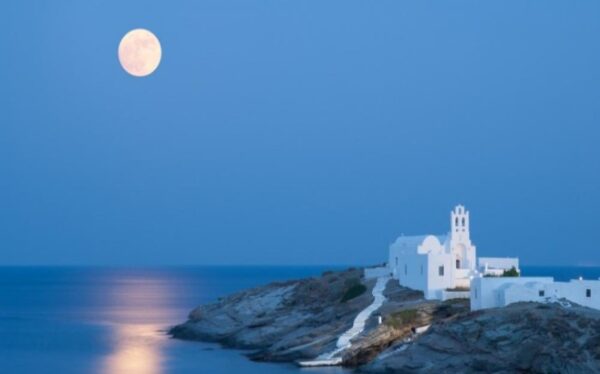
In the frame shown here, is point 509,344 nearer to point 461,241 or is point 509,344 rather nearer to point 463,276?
point 463,276

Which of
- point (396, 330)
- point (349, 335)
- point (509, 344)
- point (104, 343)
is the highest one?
point (396, 330)

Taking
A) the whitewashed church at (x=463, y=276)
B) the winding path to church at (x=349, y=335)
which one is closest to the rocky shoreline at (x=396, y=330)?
the winding path to church at (x=349, y=335)

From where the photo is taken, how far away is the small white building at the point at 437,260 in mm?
79438

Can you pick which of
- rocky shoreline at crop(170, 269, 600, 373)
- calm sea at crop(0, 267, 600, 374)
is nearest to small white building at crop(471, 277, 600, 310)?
rocky shoreline at crop(170, 269, 600, 373)

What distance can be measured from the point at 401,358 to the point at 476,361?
492cm

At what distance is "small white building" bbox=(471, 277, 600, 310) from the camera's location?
230 ft

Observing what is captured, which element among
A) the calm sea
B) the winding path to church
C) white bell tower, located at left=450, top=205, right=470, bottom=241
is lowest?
the calm sea

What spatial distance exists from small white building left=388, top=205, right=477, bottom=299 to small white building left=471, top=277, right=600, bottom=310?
770 centimetres

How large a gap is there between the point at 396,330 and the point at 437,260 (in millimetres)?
9876

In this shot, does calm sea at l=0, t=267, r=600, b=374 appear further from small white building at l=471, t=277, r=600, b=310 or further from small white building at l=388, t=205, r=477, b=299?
small white building at l=388, t=205, r=477, b=299

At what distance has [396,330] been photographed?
235 feet

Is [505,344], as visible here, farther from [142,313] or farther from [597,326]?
[142,313]

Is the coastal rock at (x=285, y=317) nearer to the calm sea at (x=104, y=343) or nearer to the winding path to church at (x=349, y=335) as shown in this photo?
the winding path to church at (x=349, y=335)

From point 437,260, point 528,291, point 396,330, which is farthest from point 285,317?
point 528,291
